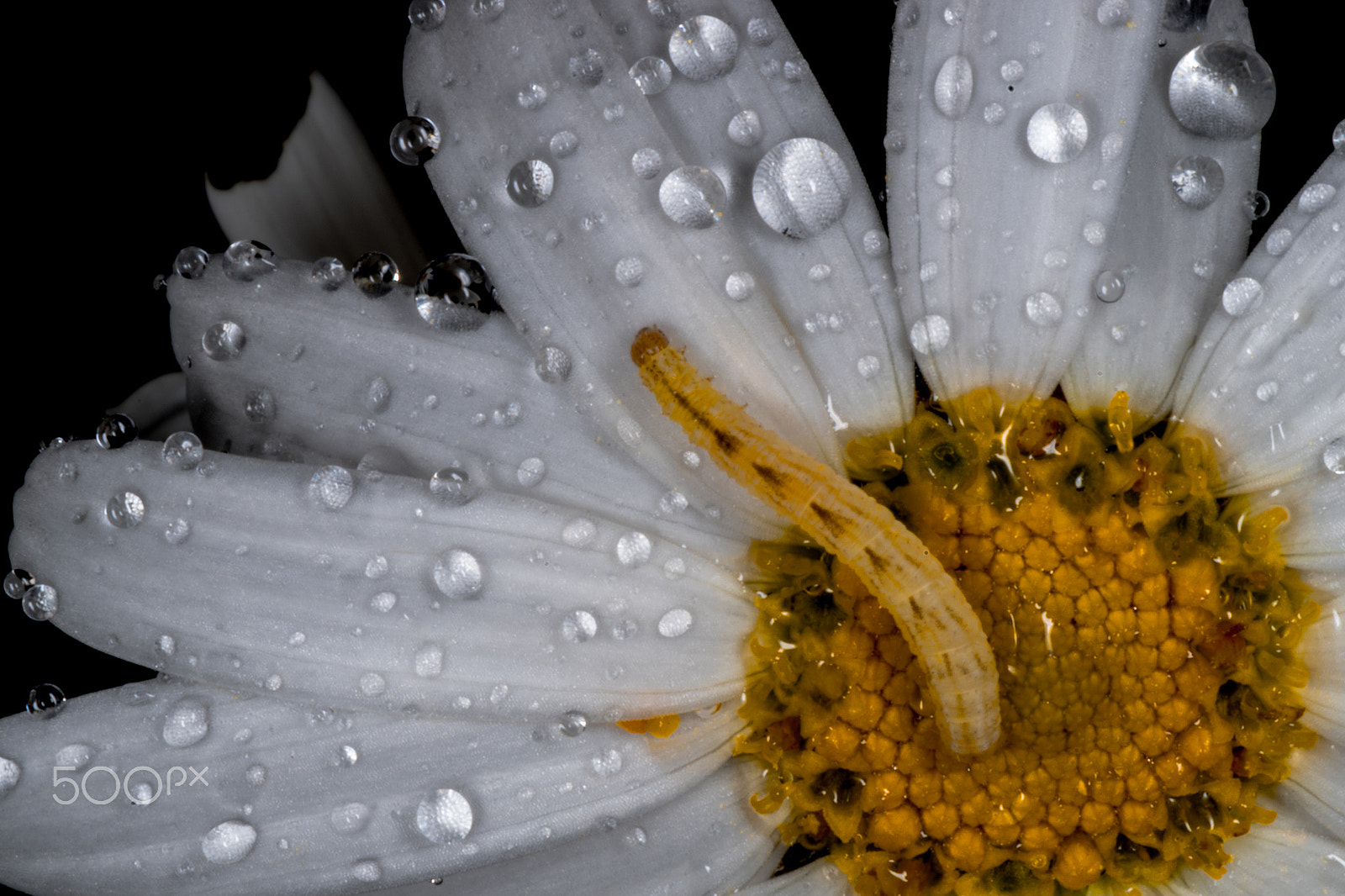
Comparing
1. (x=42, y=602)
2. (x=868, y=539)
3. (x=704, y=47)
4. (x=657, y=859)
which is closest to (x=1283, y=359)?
(x=868, y=539)

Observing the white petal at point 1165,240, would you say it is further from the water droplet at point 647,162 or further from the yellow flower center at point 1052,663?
the water droplet at point 647,162

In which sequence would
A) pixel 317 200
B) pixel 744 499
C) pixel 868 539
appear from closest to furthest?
1. pixel 868 539
2. pixel 744 499
3. pixel 317 200

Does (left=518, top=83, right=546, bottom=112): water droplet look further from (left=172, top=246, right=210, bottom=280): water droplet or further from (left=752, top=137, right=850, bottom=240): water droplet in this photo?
(left=172, top=246, right=210, bottom=280): water droplet

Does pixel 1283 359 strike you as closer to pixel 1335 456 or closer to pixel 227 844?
pixel 1335 456

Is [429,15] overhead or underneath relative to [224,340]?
overhead

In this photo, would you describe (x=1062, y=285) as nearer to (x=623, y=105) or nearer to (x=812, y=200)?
(x=812, y=200)

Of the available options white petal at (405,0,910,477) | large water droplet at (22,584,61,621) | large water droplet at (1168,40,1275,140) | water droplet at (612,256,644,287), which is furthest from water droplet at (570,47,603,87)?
large water droplet at (22,584,61,621)
